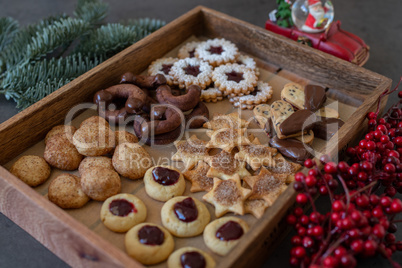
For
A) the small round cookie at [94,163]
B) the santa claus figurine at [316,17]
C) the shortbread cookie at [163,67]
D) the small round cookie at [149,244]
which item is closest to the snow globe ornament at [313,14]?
the santa claus figurine at [316,17]

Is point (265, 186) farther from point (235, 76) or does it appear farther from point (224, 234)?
point (235, 76)

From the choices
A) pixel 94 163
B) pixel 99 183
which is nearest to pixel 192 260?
pixel 99 183

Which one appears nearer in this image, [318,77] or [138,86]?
[138,86]

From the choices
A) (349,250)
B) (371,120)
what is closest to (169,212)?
(349,250)

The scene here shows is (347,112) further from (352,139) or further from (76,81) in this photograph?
(76,81)

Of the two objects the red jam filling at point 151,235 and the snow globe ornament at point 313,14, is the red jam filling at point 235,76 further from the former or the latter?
the red jam filling at point 151,235

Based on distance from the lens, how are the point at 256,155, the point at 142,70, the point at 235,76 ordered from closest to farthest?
the point at 256,155
the point at 235,76
the point at 142,70
